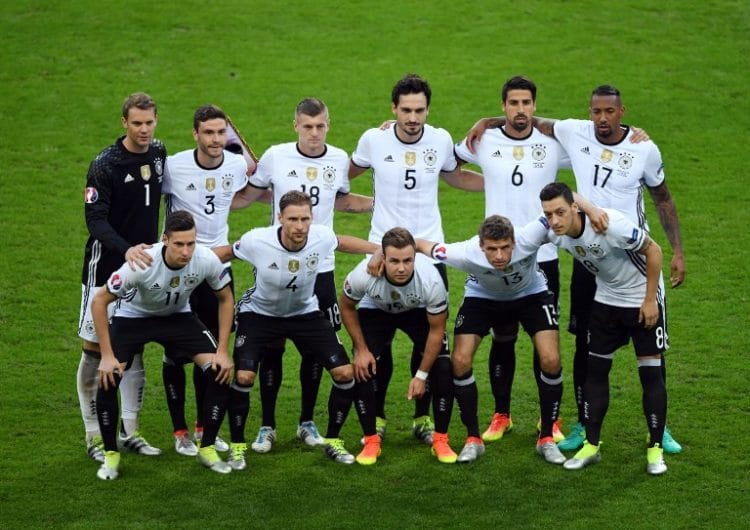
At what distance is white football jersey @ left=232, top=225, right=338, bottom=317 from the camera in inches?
372

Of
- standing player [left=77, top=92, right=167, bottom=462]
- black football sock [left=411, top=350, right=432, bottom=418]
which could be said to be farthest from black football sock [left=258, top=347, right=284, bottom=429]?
black football sock [left=411, top=350, right=432, bottom=418]

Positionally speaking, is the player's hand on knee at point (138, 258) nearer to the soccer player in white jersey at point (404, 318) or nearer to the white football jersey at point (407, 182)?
the soccer player in white jersey at point (404, 318)

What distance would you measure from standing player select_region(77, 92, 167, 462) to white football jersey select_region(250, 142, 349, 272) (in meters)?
0.87

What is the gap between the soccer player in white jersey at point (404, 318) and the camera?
9391 mm

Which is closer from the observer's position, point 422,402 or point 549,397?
point 549,397

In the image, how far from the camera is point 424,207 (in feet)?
33.0

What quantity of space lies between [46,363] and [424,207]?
403 cm

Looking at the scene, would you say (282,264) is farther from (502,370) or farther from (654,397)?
(654,397)

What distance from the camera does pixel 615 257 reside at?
9.22 m

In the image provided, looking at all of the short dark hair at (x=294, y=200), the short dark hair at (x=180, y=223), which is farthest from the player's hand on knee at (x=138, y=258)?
the short dark hair at (x=294, y=200)

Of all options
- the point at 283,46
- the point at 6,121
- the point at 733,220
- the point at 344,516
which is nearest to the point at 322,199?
the point at 344,516

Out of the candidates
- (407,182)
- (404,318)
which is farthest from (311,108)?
(404,318)

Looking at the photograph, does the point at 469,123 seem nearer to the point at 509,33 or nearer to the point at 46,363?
the point at 509,33

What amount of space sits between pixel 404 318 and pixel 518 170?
146 cm
